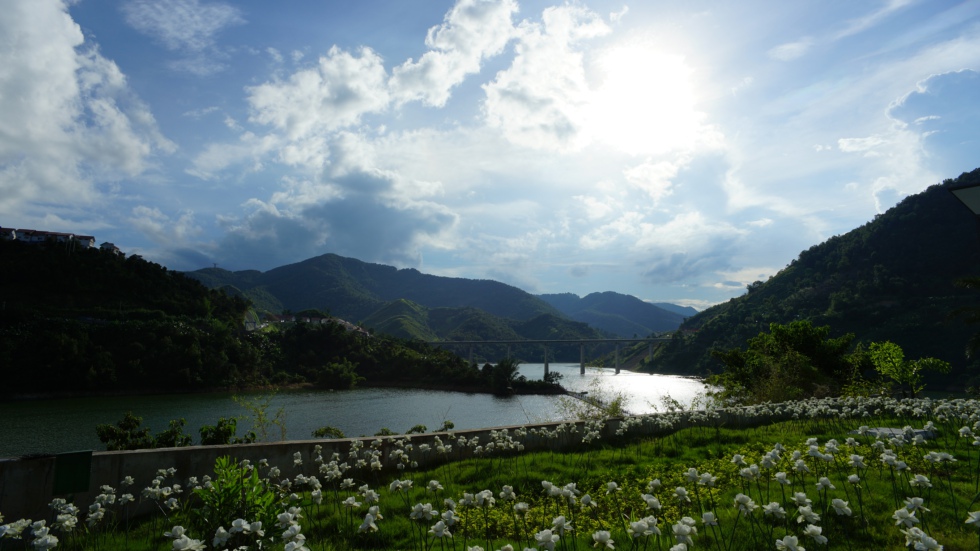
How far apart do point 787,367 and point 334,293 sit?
158m

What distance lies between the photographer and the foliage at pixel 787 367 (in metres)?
14.1

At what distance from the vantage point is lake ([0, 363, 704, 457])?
81.6 feet

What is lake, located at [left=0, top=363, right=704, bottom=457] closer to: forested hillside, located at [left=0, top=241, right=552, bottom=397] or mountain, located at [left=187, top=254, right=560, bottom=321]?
forested hillside, located at [left=0, top=241, right=552, bottom=397]

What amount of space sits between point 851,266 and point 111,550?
69.4 meters

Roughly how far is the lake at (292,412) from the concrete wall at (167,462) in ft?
39.0

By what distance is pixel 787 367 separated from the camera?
49.5 ft

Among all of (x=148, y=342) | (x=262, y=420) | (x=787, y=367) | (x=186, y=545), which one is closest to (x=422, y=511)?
(x=186, y=545)

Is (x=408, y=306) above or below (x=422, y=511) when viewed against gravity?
above

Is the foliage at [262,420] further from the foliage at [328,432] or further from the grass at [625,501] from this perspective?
the grass at [625,501]

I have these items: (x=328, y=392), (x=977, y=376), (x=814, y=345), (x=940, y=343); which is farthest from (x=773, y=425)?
(x=328, y=392)

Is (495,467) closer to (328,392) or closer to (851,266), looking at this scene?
(328,392)

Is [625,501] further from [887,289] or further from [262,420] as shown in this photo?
[887,289]

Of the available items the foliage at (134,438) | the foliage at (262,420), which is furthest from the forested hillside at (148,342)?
the foliage at (134,438)

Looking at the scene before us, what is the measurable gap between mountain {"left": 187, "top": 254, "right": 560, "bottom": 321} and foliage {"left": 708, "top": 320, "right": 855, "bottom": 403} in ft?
423
